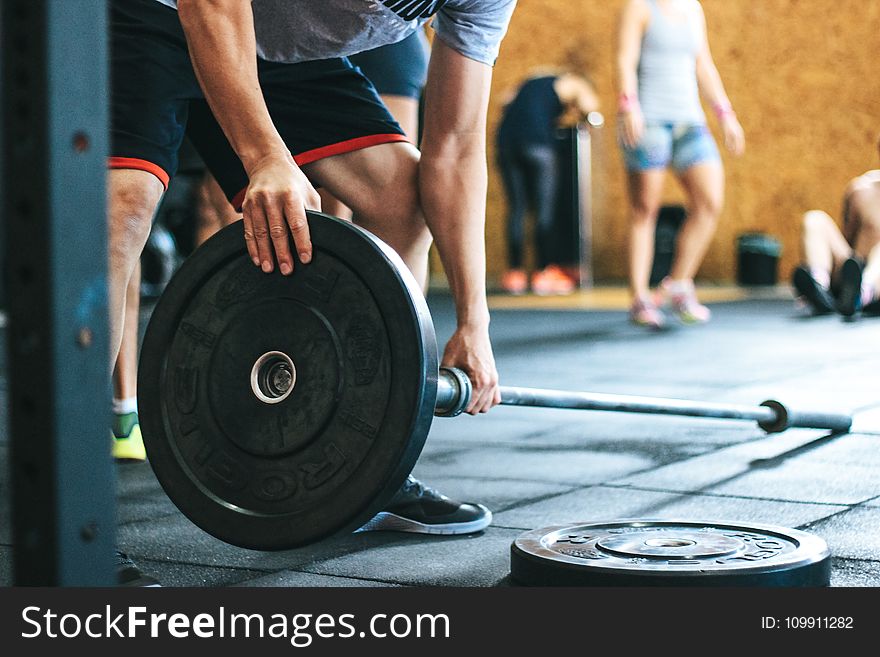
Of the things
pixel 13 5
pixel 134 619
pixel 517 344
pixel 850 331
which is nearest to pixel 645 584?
pixel 134 619

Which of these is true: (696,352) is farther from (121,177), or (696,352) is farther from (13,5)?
(13,5)

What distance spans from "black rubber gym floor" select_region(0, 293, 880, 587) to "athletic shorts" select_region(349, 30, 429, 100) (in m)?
0.80

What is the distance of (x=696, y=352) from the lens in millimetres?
4387

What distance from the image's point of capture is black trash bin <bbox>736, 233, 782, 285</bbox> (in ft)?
26.5

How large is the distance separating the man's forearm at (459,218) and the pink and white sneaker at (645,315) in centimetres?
345

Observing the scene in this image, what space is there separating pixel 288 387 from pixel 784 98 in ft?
24.7

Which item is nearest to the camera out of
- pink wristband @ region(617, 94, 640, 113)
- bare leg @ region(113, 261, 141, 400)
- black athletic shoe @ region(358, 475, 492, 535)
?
black athletic shoe @ region(358, 475, 492, 535)

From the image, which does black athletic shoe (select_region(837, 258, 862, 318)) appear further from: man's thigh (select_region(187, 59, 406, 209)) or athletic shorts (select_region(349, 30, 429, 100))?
man's thigh (select_region(187, 59, 406, 209))

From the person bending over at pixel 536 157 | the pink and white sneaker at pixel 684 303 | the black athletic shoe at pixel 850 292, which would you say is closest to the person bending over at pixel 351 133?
the pink and white sneaker at pixel 684 303

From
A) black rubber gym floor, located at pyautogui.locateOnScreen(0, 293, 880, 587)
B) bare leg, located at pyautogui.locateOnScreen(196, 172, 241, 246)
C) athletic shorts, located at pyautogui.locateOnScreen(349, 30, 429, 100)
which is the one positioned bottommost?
black rubber gym floor, located at pyautogui.locateOnScreen(0, 293, 880, 587)

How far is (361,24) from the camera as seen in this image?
1.80 meters

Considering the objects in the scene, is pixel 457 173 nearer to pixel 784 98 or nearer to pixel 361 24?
pixel 361 24

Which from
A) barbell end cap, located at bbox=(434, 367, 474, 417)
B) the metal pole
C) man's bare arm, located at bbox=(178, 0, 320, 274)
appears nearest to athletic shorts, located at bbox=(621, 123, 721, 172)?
barbell end cap, located at bbox=(434, 367, 474, 417)

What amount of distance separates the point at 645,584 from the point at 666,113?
415cm
